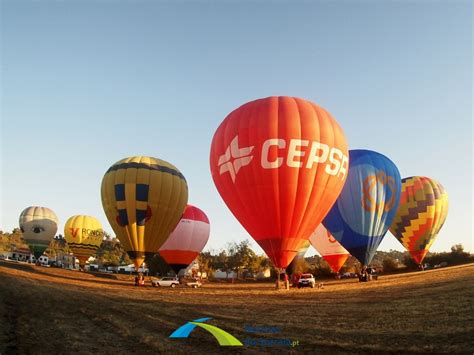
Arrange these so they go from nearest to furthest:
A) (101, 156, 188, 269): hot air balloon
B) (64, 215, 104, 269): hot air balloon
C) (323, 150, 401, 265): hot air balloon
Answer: (323, 150, 401, 265): hot air balloon → (101, 156, 188, 269): hot air balloon → (64, 215, 104, 269): hot air balloon

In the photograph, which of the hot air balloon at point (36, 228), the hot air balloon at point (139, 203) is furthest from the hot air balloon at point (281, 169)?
Answer: the hot air balloon at point (36, 228)

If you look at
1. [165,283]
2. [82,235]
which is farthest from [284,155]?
[82,235]

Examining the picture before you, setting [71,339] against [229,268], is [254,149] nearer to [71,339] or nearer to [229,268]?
[71,339]

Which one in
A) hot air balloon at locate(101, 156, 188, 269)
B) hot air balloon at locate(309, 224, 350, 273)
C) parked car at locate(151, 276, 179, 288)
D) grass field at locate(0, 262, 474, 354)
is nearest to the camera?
grass field at locate(0, 262, 474, 354)

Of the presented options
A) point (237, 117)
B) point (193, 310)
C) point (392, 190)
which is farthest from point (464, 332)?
point (392, 190)

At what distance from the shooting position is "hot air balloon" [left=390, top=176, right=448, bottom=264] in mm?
46312

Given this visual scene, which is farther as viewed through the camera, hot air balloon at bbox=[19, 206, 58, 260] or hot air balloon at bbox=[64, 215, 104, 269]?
hot air balloon at bbox=[64, 215, 104, 269]

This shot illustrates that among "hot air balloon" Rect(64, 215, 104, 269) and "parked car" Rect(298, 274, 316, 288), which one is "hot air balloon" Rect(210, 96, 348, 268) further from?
"hot air balloon" Rect(64, 215, 104, 269)

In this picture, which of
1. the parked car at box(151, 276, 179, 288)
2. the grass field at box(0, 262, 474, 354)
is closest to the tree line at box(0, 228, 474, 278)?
the parked car at box(151, 276, 179, 288)

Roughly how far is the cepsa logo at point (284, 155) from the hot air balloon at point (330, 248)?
1850 centimetres

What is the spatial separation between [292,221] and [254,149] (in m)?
4.73
